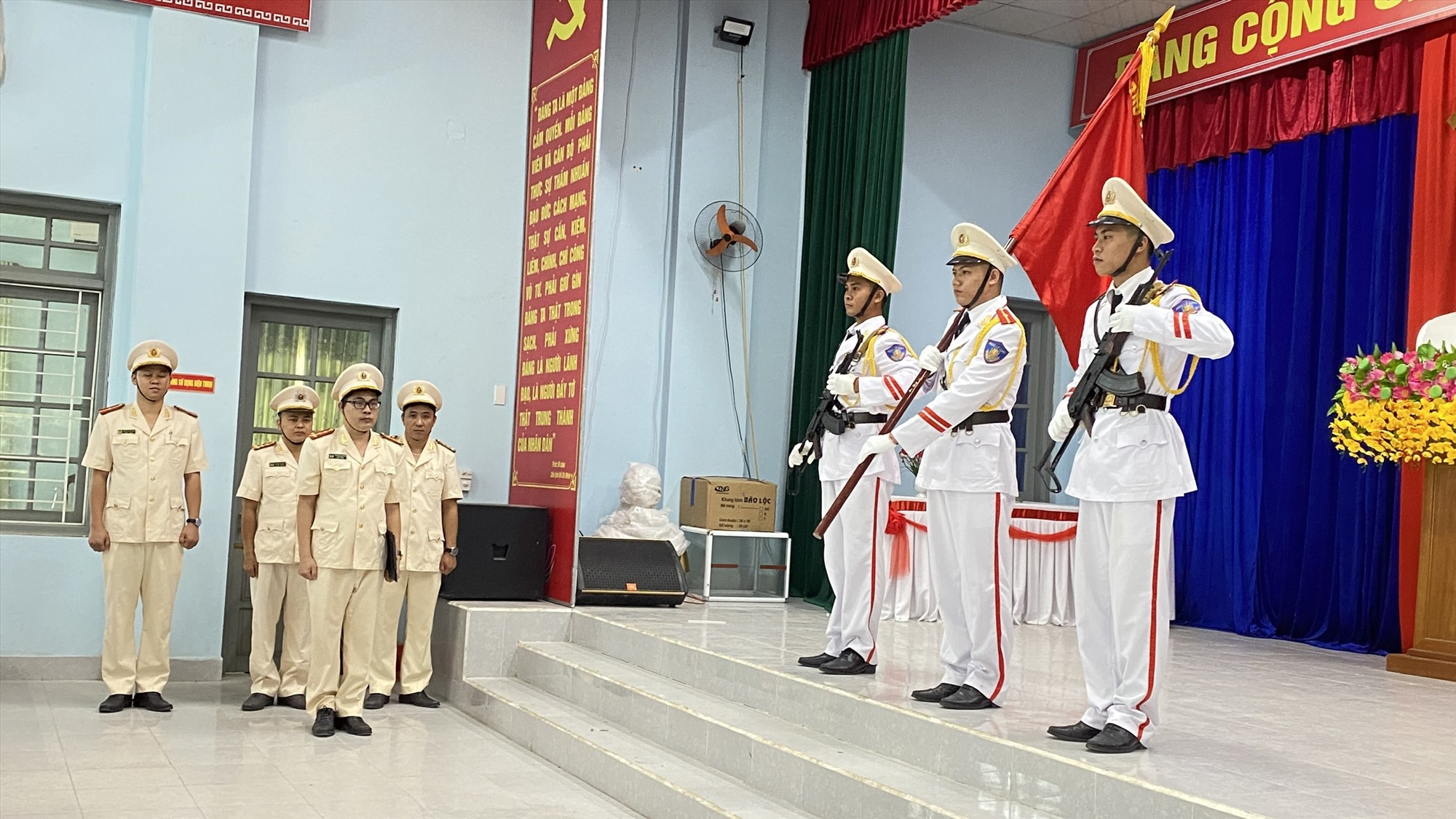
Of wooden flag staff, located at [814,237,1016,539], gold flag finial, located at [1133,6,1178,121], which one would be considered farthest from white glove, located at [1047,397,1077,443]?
gold flag finial, located at [1133,6,1178,121]

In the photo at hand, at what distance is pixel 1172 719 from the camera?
430 cm

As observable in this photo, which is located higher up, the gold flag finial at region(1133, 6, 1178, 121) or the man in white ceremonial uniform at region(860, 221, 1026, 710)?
the gold flag finial at region(1133, 6, 1178, 121)

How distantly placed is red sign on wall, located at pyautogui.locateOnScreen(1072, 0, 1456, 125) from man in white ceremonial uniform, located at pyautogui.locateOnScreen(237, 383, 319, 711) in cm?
565

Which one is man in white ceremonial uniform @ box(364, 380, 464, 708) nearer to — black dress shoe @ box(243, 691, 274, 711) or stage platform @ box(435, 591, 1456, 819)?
stage platform @ box(435, 591, 1456, 819)

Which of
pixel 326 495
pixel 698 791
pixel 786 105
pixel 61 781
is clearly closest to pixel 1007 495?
pixel 698 791

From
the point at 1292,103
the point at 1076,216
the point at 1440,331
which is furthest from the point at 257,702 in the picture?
the point at 1292,103

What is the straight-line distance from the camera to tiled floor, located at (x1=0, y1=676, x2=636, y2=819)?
4.34m

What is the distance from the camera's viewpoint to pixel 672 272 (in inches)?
321

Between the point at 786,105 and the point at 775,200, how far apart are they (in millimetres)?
637

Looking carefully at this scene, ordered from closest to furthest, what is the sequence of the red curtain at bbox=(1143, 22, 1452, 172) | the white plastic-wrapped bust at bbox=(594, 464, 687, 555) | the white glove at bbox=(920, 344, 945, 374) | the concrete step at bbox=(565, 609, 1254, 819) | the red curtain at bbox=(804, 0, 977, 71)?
the concrete step at bbox=(565, 609, 1254, 819)
the white glove at bbox=(920, 344, 945, 374)
the red curtain at bbox=(1143, 22, 1452, 172)
the red curtain at bbox=(804, 0, 977, 71)
the white plastic-wrapped bust at bbox=(594, 464, 687, 555)

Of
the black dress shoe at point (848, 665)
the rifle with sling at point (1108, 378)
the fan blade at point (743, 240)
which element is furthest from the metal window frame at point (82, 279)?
the rifle with sling at point (1108, 378)

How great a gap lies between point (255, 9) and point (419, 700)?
3.78m

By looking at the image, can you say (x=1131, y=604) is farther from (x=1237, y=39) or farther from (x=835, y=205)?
(x=1237, y=39)

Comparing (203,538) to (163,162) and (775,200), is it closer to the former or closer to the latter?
(163,162)
